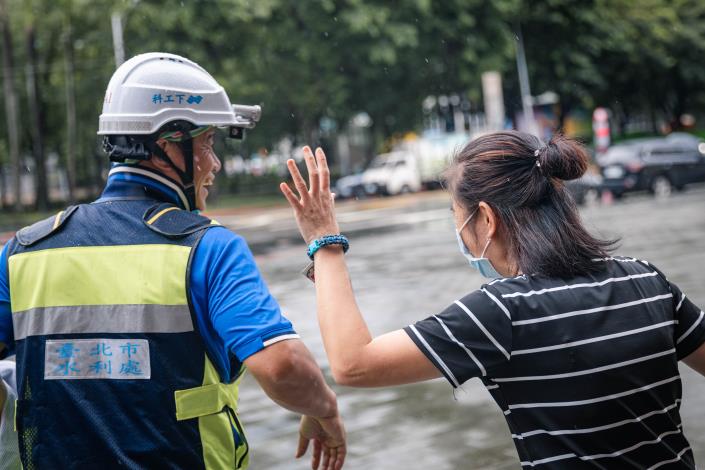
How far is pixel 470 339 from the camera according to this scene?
79.7 inches

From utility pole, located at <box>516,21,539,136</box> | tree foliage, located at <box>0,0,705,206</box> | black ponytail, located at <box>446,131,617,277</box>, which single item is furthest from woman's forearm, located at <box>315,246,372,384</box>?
utility pole, located at <box>516,21,539,136</box>

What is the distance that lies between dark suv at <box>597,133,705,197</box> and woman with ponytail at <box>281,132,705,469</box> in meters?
26.1

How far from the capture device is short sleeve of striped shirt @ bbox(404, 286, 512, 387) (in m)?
2.02

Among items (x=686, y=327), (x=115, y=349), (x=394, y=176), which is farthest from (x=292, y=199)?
(x=394, y=176)

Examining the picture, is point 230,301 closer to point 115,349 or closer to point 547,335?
point 115,349

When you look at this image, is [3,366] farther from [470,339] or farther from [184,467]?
[470,339]

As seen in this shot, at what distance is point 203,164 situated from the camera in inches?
98.4

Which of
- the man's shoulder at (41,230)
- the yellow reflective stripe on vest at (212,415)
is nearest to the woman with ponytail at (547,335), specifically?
the yellow reflective stripe on vest at (212,415)

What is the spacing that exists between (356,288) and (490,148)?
9.90 meters

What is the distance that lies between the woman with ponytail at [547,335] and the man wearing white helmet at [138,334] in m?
0.18

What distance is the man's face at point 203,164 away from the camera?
247cm

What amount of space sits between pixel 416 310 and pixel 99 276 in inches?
316

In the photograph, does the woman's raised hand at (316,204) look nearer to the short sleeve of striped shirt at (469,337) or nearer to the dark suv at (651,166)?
the short sleeve of striped shirt at (469,337)

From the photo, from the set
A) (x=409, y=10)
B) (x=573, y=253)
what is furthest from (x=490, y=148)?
(x=409, y=10)
